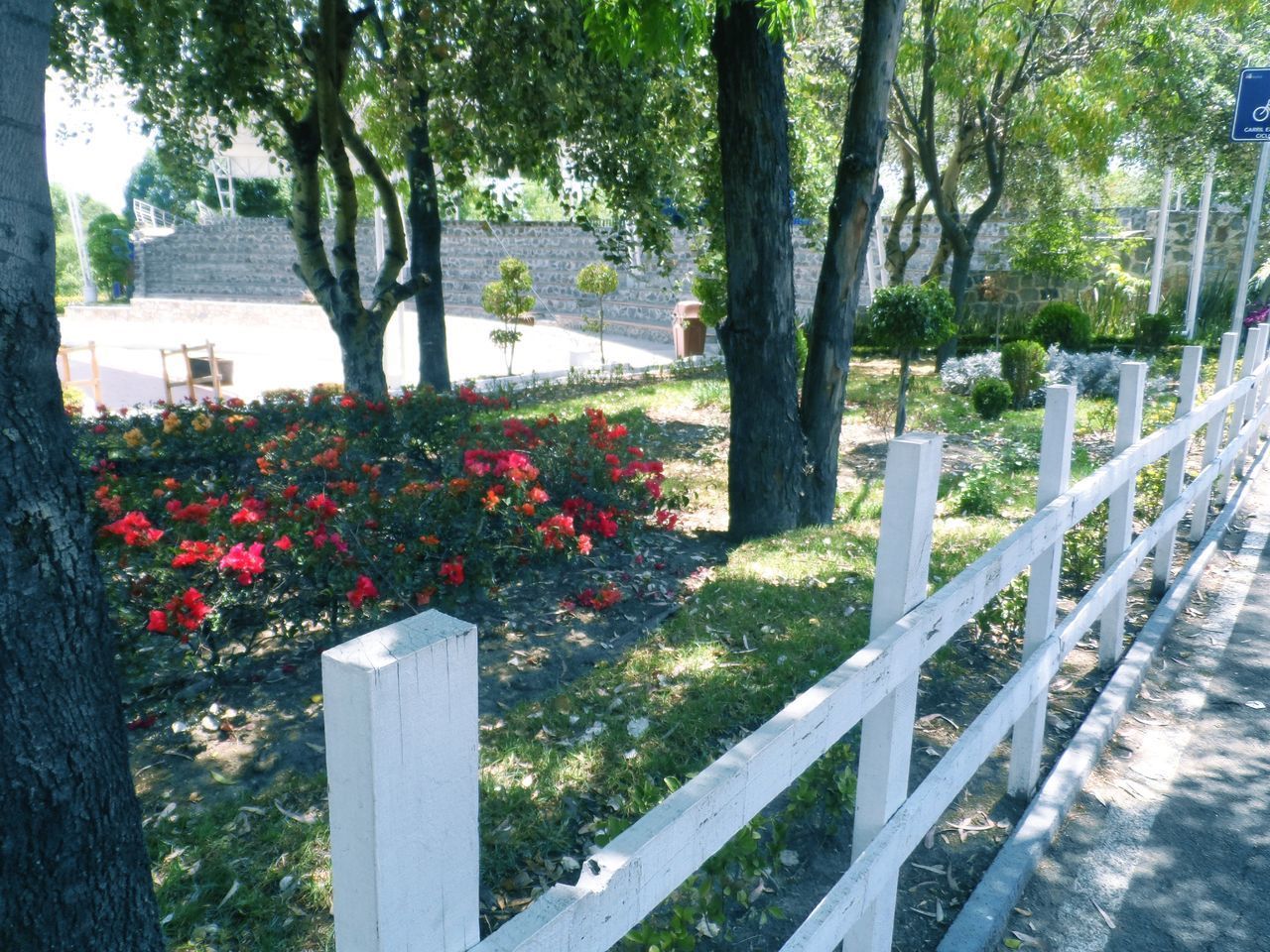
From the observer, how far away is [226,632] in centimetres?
417

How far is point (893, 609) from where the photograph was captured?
6.61 feet

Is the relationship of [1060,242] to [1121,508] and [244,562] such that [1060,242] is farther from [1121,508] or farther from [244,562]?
[244,562]

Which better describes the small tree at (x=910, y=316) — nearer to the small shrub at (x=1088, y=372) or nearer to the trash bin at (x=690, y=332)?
the small shrub at (x=1088, y=372)

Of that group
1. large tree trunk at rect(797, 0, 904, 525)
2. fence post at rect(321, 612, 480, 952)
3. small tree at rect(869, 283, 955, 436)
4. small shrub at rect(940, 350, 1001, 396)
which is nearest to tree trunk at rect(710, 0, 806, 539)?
large tree trunk at rect(797, 0, 904, 525)

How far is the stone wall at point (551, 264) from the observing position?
17797mm

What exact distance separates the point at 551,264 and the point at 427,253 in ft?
52.5

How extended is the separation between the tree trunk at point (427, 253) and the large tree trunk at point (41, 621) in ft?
27.4

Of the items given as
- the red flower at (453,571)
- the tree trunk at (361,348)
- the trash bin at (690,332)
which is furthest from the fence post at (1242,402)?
the trash bin at (690,332)

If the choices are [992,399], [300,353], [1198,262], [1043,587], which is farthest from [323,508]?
[300,353]

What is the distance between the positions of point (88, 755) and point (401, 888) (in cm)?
133

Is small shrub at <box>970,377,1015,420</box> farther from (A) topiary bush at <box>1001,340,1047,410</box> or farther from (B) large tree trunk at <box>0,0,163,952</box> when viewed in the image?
(B) large tree trunk at <box>0,0,163,952</box>

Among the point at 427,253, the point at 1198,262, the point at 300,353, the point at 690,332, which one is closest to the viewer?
the point at 427,253

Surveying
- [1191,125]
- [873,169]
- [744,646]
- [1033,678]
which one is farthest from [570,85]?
[1191,125]

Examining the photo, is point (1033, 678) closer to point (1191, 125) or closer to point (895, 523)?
point (895, 523)
